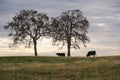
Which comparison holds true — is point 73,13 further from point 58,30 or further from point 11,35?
point 11,35

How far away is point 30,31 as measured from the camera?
75.9 metres

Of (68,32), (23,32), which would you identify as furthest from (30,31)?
(68,32)

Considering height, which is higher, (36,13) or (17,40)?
(36,13)

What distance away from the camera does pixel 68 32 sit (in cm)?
7775

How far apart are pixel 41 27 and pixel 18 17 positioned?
5279 millimetres

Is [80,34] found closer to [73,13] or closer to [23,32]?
[73,13]

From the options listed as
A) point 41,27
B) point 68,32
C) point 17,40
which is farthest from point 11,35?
point 68,32

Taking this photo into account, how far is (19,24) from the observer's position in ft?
245

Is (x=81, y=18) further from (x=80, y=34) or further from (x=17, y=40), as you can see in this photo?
(x=17, y=40)

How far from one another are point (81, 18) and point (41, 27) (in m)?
8.77

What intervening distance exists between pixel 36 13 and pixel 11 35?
22.9 ft

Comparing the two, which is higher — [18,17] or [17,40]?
[18,17]

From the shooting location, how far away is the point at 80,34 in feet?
250

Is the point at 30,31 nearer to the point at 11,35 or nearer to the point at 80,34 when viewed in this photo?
the point at 11,35
